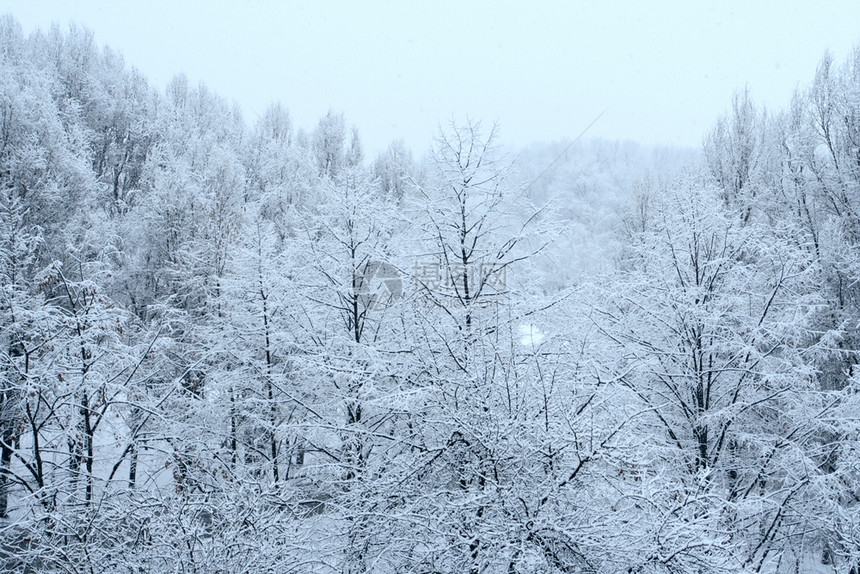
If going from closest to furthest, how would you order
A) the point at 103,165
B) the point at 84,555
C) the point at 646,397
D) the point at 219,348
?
the point at 84,555, the point at 646,397, the point at 219,348, the point at 103,165

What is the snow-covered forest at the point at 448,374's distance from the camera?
4332 millimetres

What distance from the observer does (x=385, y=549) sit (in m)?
4.41

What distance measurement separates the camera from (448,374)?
17.0 feet

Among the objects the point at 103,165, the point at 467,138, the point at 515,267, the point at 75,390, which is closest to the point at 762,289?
the point at 515,267

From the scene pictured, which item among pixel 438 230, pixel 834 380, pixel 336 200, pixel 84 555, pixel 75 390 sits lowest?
pixel 834 380

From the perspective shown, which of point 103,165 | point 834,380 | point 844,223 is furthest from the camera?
point 103,165

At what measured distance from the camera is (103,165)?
22594 millimetres

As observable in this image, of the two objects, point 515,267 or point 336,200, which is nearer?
point 515,267

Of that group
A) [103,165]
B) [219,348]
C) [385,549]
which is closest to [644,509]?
[385,549]

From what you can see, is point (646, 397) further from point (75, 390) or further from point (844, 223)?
point (75, 390)

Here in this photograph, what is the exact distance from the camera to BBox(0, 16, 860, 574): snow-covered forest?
14.2 ft

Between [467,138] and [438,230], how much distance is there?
1.40 m

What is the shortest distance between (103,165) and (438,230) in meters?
22.8

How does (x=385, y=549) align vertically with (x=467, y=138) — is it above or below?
below
